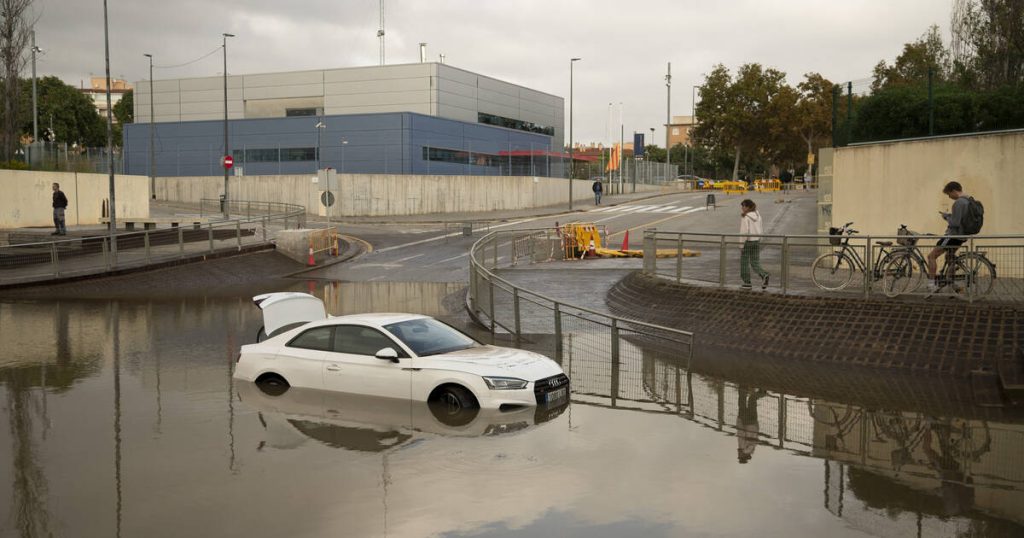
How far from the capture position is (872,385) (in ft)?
42.3

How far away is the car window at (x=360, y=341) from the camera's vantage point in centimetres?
1167

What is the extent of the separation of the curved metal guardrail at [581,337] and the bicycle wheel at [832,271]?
8.92 ft

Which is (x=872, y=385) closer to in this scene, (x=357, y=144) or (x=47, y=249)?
(x=47, y=249)

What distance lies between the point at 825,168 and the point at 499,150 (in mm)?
50867

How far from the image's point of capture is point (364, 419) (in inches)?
419

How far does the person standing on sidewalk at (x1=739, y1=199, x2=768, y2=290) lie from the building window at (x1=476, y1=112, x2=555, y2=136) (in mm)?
66686

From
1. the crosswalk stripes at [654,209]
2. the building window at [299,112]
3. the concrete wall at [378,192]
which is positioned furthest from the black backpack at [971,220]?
the building window at [299,112]

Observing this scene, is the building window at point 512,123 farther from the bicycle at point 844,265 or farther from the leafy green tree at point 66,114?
the bicycle at point 844,265

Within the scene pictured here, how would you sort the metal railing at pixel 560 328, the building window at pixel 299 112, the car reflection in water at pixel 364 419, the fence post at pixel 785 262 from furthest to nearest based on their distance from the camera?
1. the building window at pixel 299 112
2. the fence post at pixel 785 262
3. the metal railing at pixel 560 328
4. the car reflection in water at pixel 364 419

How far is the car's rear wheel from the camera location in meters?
12.2

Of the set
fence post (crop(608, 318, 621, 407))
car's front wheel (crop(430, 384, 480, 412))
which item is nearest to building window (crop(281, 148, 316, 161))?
fence post (crop(608, 318, 621, 407))

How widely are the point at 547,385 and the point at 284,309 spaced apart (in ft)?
15.0

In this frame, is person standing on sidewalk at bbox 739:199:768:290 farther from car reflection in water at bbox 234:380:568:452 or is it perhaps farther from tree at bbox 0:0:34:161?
tree at bbox 0:0:34:161

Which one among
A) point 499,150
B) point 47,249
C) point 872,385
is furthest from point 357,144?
point 872,385
